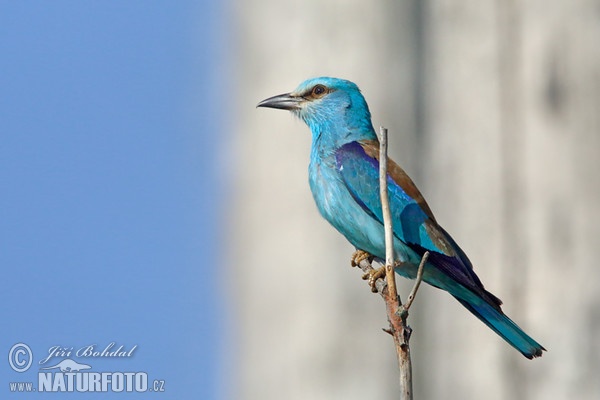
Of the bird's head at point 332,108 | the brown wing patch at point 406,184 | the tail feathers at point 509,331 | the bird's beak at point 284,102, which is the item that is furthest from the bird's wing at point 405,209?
the bird's beak at point 284,102

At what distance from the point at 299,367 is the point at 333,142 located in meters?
1.09

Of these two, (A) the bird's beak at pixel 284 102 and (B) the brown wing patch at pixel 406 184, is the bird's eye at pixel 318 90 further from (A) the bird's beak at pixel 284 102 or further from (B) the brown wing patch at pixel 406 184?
(B) the brown wing patch at pixel 406 184

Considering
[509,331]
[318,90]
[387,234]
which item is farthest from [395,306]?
[318,90]

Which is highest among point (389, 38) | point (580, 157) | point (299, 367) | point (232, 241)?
point (389, 38)

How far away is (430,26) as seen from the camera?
6.20m

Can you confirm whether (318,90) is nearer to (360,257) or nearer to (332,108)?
(332,108)

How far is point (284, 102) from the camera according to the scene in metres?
6.04

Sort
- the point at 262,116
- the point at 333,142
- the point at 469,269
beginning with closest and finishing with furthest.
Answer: the point at 469,269 < the point at 333,142 < the point at 262,116

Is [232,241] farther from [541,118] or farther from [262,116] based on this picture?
[541,118]

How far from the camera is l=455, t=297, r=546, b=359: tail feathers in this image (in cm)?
502

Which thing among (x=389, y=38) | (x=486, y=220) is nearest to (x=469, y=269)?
(x=486, y=220)

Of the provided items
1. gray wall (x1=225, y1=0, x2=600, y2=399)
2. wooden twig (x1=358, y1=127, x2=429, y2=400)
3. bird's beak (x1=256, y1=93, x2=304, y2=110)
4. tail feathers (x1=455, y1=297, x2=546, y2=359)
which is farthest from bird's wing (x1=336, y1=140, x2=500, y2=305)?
wooden twig (x1=358, y1=127, x2=429, y2=400)

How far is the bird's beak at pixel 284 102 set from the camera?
19.5 feet

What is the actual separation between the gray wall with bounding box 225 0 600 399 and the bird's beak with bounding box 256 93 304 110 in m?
0.16
